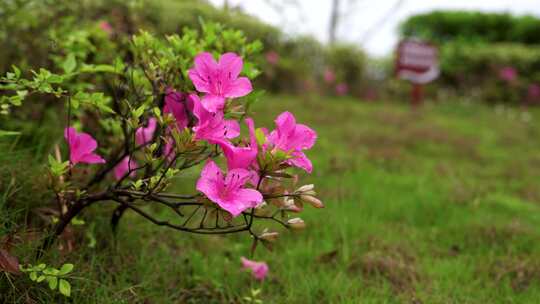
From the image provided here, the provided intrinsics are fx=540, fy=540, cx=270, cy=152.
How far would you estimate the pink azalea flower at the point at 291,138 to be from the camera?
4.52 feet

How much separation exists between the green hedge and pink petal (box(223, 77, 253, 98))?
13.5 metres

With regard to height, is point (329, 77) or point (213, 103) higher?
point (213, 103)

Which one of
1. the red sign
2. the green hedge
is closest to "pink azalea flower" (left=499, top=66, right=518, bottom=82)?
the green hedge

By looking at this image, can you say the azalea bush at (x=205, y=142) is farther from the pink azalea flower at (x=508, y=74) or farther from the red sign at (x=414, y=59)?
the pink azalea flower at (x=508, y=74)

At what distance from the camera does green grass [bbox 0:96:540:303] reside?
79.7 inches

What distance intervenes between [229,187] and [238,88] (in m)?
0.28

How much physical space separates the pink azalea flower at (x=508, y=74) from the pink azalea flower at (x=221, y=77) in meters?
11.1

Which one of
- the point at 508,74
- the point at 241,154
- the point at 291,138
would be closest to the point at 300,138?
the point at 291,138

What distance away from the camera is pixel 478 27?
1462 centimetres

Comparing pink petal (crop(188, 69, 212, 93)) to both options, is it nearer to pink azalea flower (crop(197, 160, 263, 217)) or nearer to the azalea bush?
the azalea bush

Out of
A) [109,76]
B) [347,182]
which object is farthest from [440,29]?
[109,76]

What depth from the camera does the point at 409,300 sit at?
2.08 metres

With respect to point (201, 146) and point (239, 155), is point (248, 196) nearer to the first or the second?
point (239, 155)

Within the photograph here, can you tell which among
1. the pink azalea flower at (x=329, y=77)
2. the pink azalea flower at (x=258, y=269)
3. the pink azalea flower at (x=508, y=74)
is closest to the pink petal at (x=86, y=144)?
the pink azalea flower at (x=258, y=269)
